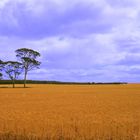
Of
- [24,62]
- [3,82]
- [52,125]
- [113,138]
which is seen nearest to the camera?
[113,138]

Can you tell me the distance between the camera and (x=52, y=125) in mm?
16344

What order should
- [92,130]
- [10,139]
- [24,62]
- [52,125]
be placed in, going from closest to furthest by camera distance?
[10,139]
[92,130]
[52,125]
[24,62]

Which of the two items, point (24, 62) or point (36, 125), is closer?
point (36, 125)

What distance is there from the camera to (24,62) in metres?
91.7

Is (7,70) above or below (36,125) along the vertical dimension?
→ above

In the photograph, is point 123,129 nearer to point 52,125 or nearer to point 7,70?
point 52,125

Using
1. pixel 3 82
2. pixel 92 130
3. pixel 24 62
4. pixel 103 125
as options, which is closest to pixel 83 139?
pixel 92 130

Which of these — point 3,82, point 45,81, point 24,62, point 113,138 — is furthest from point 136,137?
point 45,81

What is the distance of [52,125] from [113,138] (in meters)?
4.76

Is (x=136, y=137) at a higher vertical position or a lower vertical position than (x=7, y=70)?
lower

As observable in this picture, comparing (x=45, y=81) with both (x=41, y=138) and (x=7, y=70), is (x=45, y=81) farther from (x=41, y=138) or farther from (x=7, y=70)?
(x=41, y=138)

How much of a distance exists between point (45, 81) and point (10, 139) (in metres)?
123

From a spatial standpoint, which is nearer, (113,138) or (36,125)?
(113,138)

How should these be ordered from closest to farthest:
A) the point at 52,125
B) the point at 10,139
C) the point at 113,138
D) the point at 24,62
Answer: the point at 10,139 < the point at 113,138 < the point at 52,125 < the point at 24,62
